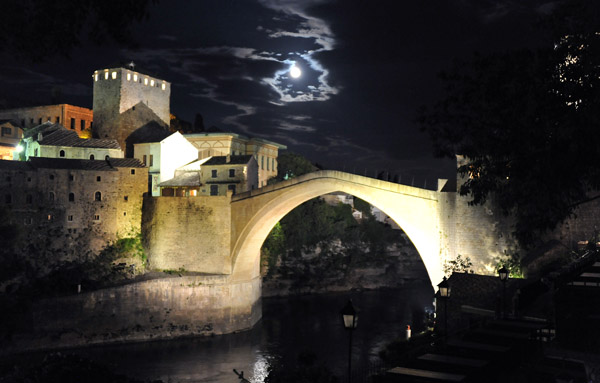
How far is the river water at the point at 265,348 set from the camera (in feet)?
80.4

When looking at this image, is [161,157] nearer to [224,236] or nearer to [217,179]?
[217,179]

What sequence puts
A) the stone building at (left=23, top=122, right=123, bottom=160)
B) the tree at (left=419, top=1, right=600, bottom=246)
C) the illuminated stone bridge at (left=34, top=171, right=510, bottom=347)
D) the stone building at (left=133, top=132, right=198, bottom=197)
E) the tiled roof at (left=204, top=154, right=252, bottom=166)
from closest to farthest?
the tree at (left=419, top=1, right=600, bottom=246) < the illuminated stone bridge at (left=34, top=171, right=510, bottom=347) < the stone building at (left=23, top=122, right=123, bottom=160) < the tiled roof at (left=204, top=154, right=252, bottom=166) < the stone building at (left=133, top=132, right=198, bottom=197)

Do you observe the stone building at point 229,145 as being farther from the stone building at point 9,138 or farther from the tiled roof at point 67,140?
the stone building at point 9,138

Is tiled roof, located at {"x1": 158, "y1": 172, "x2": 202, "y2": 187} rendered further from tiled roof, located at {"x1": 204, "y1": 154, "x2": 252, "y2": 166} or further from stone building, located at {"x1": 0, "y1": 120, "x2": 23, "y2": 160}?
stone building, located at {"x1": 0, "y1": 120, "x2": 23, "y2": 160}

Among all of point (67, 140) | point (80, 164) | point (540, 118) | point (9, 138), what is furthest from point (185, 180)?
point (540, 118)

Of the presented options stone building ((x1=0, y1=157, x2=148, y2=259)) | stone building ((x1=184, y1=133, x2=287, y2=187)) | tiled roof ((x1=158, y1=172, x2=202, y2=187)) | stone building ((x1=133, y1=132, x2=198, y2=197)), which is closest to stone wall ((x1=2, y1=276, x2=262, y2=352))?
stone building ((x1=0, y1=157, x2=148, y2=259))

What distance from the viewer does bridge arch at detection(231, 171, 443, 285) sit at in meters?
23.8

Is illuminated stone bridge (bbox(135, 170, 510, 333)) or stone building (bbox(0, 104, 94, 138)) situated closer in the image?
illuminated stone bridge (bbox(135, 170, 510, 333))

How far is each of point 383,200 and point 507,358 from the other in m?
16.2

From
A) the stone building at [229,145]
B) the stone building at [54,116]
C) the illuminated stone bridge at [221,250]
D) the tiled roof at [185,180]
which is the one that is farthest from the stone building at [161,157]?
the stone building at [54,116]

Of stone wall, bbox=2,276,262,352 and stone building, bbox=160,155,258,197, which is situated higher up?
stone building, bbox=160,155,258,197

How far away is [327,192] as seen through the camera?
3017cm

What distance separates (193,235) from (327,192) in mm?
9399

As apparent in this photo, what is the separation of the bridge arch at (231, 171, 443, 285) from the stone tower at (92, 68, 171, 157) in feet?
49.8
